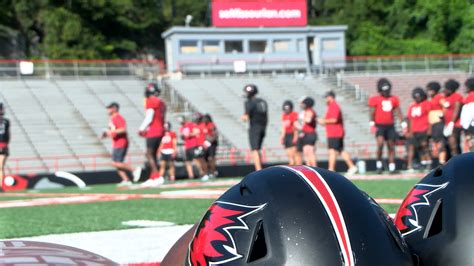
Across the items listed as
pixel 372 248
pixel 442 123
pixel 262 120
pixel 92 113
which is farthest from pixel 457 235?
pixel 92 113

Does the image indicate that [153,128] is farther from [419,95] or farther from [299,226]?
[299,226]

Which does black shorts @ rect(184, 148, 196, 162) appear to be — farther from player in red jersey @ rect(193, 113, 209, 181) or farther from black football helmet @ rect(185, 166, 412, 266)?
black football helmet @ rect(185, 166, 412, 266)

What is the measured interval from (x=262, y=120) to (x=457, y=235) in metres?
11.0

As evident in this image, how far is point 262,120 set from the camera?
44.2ft

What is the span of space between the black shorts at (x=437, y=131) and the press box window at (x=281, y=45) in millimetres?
27844

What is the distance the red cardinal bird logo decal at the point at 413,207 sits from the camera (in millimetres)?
2748

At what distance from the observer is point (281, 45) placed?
42.5 m

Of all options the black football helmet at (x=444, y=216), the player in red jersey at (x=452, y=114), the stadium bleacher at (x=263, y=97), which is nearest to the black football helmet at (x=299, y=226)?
the black football helmet at (x=444, y=216)

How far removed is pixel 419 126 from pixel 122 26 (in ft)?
136

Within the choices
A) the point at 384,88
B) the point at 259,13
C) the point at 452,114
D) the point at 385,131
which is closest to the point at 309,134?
the point at 385,131

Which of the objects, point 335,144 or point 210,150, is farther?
point 210,150

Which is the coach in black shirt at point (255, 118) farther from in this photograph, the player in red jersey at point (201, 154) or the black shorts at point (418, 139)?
the black shorts at point (418, 139)

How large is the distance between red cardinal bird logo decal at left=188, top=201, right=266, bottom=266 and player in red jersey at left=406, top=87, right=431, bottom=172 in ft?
42.5

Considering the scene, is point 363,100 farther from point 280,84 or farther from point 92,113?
point 92,113
